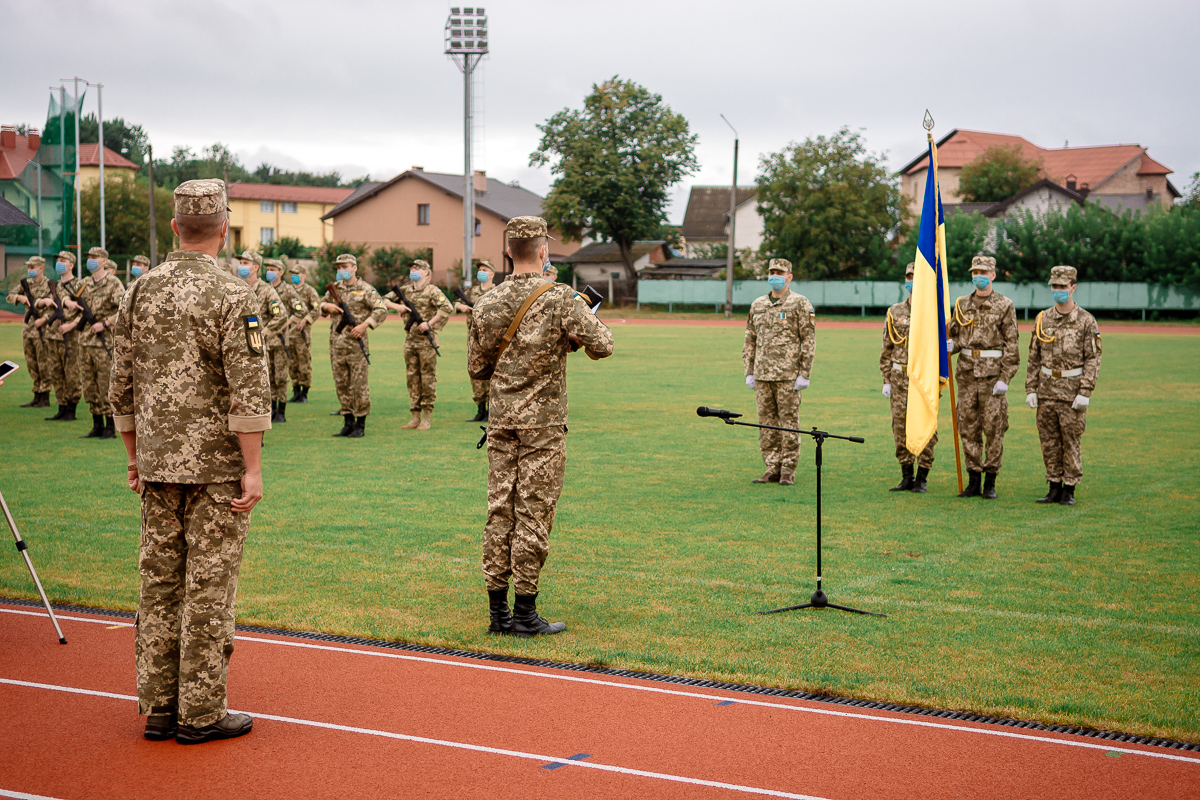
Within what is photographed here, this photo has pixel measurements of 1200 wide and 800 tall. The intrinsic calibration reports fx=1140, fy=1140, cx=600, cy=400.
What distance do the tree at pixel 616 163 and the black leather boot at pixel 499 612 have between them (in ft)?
207

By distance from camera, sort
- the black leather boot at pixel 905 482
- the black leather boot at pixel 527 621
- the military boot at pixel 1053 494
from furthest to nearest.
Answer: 1. the black leather boot at pixel 905 482
2. the military boot at pixel 1053 494
3. the black leather boot at pixel 527 621

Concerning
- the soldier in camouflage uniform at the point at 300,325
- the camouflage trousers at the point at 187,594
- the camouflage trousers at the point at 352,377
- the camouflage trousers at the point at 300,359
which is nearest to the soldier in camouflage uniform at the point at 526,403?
the camouflage trousers at the point at 187,594

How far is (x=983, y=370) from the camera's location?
11852 millimetres

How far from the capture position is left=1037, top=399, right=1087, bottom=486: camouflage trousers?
1138 centimetres

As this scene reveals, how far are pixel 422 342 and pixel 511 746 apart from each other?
12.2 metres

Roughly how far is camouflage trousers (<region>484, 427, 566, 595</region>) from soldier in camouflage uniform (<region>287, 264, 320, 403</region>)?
1257 cm

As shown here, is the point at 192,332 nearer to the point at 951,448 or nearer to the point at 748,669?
the point at 748,669

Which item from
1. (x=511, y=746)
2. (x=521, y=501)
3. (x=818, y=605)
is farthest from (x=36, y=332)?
(x=511, y=746)

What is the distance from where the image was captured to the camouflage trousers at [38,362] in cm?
1927

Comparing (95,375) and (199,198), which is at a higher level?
(199,198)

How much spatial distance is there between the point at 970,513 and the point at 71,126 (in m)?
40.6

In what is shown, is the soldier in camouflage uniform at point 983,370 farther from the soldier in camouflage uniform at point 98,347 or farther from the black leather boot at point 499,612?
the soldier in camouflage uniform at point 98,347

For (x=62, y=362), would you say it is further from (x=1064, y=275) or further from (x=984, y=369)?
(x=1064, y=275)

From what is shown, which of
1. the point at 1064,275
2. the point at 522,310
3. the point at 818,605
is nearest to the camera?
the point at 522,310
